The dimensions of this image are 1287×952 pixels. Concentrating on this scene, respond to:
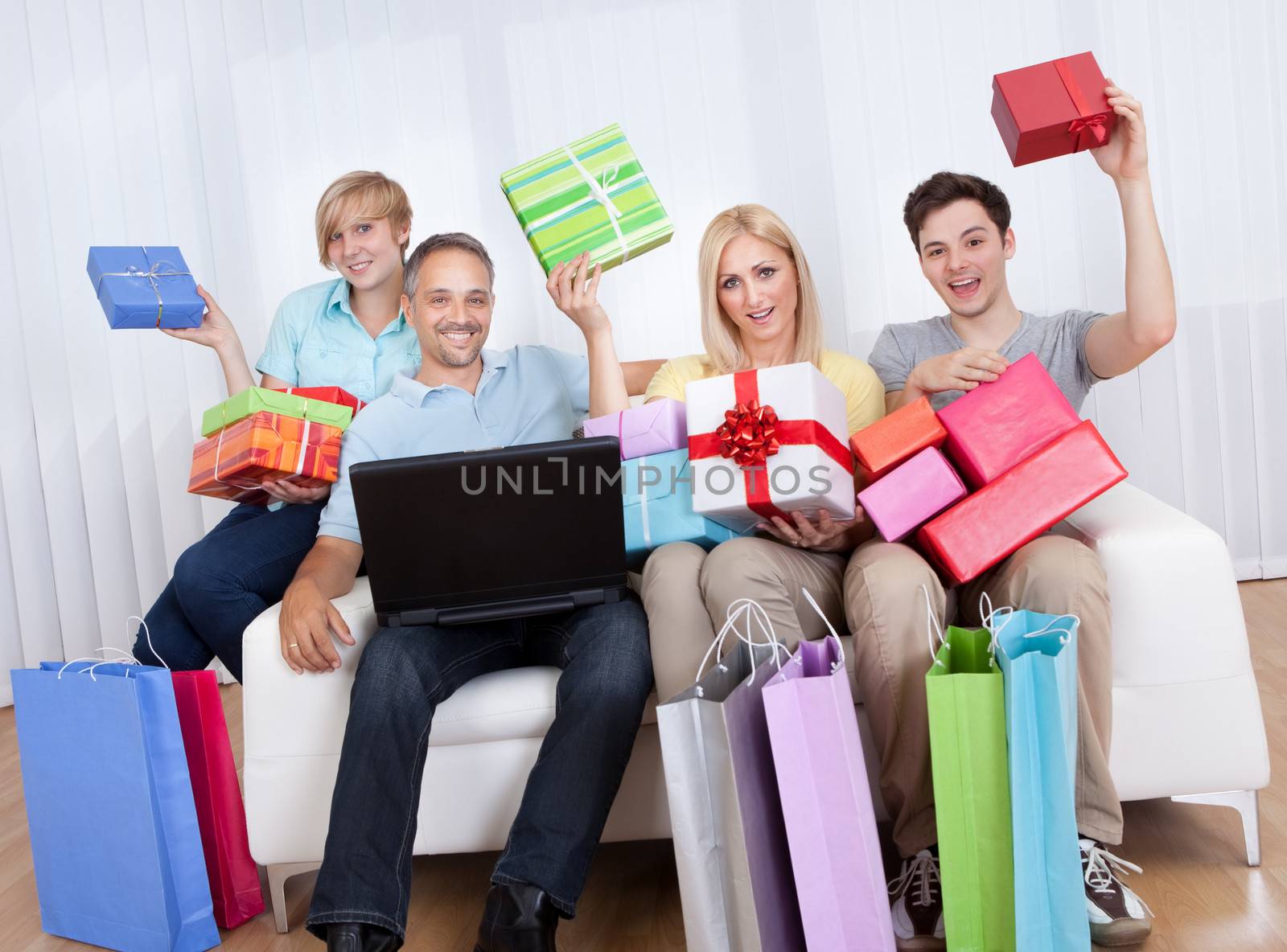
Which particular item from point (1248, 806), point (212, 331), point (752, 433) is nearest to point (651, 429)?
point (752, 433)

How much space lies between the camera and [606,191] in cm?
198

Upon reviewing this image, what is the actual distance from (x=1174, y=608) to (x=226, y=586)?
163 cm

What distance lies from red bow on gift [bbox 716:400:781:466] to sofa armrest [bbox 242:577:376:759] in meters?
0.71

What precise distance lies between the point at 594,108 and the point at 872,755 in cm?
225

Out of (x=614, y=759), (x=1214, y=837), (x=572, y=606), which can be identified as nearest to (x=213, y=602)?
(x=572, y=606)

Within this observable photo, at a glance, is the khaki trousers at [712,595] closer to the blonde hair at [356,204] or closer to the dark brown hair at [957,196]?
the dark brown hair at [957,196]

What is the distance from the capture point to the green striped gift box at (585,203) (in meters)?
1.96

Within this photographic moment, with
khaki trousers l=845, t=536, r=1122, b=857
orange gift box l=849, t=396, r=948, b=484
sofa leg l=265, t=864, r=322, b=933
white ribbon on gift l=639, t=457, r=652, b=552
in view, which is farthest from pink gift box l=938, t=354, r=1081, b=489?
sofa leg l=265, t=864, r=322, b=933

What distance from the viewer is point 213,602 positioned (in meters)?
2.04

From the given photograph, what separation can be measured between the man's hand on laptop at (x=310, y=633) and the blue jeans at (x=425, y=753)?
0.07 m

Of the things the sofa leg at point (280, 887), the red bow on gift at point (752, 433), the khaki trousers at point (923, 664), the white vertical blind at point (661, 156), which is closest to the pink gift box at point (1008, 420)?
the khaki trousers at point (923, 664)

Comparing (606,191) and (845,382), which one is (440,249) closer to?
(606,191)

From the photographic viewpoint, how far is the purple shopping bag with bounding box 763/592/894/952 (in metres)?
1.28
